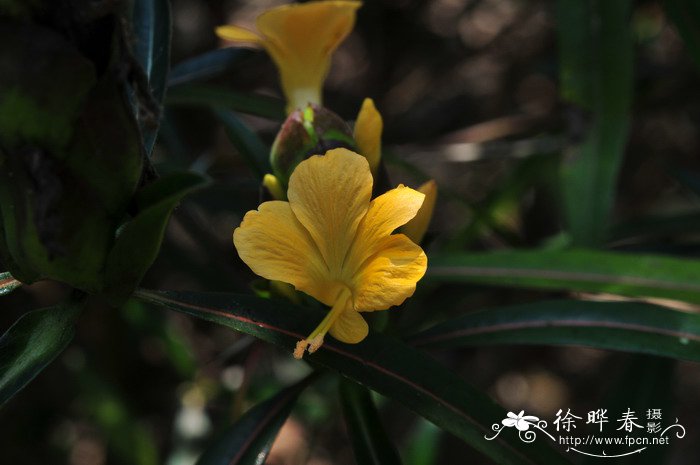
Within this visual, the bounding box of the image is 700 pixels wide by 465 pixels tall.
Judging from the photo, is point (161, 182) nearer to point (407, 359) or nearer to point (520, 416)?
point (407, 359)

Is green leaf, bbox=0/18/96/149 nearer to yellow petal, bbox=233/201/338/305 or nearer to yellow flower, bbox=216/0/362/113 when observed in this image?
yellow petal, bbox=233/201/338/305

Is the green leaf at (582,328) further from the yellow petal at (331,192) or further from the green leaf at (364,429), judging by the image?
the yellow petal at (331,192)

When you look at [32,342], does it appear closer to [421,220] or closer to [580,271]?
[421,220]

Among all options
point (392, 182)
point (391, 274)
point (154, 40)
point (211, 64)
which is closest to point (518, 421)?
point (391, 274)

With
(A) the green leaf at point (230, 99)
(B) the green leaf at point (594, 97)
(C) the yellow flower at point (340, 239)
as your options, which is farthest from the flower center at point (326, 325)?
(B) the green leaf at point (594, 97)

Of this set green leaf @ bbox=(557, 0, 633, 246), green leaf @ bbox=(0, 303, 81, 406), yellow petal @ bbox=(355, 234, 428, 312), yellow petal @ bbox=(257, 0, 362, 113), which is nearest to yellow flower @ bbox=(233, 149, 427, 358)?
yellow petal @ bbox=(355, 234, 428, 312)

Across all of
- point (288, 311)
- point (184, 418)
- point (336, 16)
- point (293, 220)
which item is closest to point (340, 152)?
point (293, 220)

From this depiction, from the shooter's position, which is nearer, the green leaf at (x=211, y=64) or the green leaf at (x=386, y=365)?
the green leaf at (x=386, y=365)
